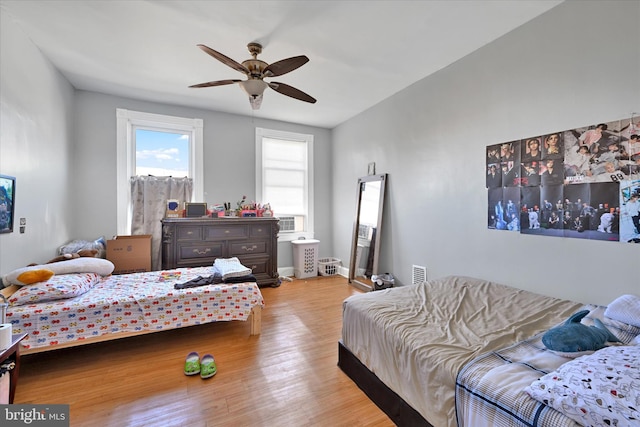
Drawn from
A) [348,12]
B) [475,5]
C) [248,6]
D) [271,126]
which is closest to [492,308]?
[475,5]

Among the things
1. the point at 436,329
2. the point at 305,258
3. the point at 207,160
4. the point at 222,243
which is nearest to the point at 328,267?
the point at 305,258

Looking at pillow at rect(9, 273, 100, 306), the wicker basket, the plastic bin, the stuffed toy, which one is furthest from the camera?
the wicker basket

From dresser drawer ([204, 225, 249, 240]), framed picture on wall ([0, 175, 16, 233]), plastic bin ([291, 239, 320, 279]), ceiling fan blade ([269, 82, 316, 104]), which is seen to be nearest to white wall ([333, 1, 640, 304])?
plastic bin ([291, 239, 320, 279])

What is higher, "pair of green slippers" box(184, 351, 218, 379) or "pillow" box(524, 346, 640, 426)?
"pillow" box(524, 346, 640, 426)

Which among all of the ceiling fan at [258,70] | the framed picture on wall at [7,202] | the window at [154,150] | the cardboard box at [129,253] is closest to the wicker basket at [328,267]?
the window at [154,150]

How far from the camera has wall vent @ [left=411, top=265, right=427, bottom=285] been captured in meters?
3.35

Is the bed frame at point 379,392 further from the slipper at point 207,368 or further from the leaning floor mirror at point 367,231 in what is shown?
the leaning floor mirror at point 367,231

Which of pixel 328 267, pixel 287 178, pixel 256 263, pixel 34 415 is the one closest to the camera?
pixel 34 415

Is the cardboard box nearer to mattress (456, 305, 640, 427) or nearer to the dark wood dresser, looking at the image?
the dark wood dresser

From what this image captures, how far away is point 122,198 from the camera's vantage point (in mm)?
3855

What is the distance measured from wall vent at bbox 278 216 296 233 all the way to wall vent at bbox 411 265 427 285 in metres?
2.41

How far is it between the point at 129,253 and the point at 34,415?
232 cm

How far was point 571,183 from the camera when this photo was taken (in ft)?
6.81

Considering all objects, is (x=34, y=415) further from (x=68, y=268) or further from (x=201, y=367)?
(x=68, y=268)
